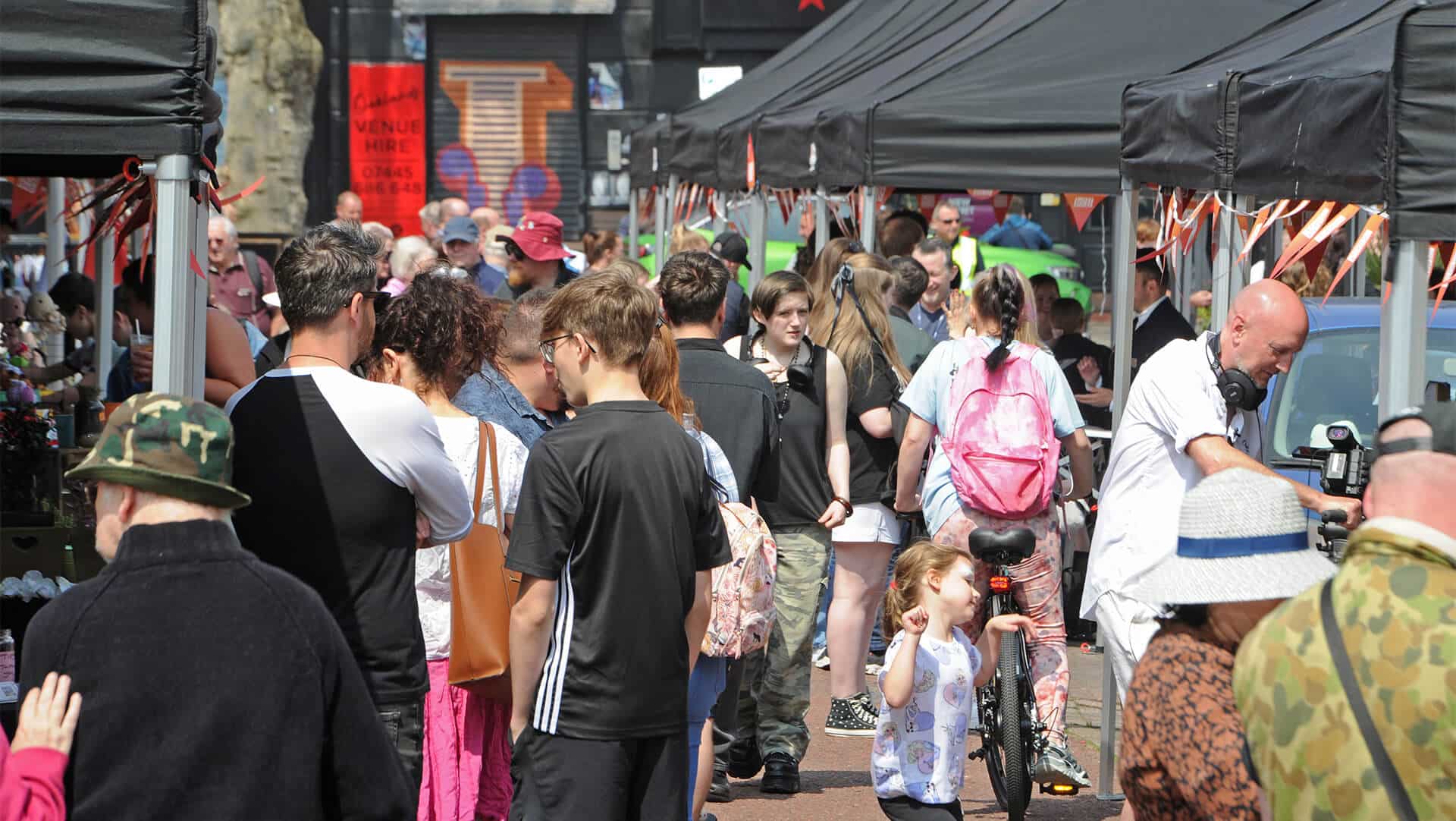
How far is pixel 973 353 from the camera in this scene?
668 centimetres

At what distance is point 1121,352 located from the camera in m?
6.54

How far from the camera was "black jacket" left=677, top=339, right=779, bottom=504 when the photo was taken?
19.9 ft

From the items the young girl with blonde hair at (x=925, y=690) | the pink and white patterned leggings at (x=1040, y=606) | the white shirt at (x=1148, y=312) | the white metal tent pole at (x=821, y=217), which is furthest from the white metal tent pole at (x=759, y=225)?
the young girl with blonde hair at (x=925, y=690)

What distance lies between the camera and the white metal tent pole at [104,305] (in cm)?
877

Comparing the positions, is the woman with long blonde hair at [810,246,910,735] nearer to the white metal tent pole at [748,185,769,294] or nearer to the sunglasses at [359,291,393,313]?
the sunglasses at [359,291,393,313]

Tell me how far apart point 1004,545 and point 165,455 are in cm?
402

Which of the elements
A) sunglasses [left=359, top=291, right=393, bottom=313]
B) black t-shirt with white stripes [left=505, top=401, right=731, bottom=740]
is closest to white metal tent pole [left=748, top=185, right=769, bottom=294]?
sunglasses [left=359, top=291, right=393, bottom=313]

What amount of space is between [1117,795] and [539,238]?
13.3ft

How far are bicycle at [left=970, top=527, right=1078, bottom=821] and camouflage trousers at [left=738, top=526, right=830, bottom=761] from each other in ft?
2.26

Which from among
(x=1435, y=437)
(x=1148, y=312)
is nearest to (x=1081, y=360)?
(x=1148, y=312)

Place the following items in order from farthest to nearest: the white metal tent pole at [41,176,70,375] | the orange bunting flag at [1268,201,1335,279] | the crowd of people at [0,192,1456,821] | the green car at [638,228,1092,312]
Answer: the green car at [638,228,1092,312] < the white metal tent pole at [41,176,70,375] < the orange bunting flag at [1268,201,1335,279] < the crowd of people at [0,192,1456,821]

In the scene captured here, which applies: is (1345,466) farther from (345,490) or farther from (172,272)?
(172,272)

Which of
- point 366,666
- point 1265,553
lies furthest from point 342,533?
point 1265,553

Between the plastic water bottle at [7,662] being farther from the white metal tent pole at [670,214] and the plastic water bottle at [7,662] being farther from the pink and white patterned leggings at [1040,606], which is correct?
the white metal tent pole at [670,214]
